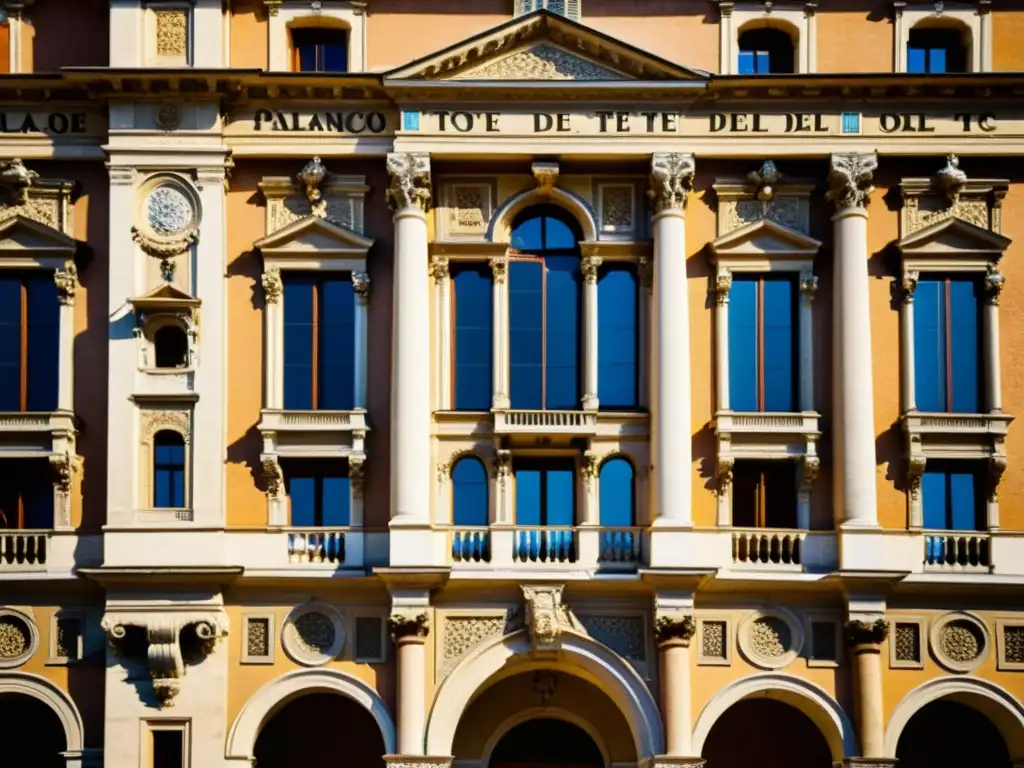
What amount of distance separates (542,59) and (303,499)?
1002 centimetres

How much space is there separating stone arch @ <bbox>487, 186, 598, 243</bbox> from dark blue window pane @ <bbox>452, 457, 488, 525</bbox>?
4564 millimetres

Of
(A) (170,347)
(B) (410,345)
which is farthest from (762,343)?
(A) (170,347)

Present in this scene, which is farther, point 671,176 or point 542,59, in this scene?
point 542,59

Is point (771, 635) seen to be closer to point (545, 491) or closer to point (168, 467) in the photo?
point (545, 491)

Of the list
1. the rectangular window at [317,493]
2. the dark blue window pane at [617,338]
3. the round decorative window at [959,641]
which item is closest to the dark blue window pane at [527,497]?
the dark blue window pane at [617,338]

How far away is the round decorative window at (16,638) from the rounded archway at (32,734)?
2094mm

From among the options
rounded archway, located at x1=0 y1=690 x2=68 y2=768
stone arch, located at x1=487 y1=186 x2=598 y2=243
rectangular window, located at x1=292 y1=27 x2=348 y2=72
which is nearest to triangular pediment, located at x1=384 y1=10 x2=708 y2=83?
rectangular window, located at x1=292 y1=27 x2=348 y2=72

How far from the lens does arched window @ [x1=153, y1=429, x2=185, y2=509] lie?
35781mm

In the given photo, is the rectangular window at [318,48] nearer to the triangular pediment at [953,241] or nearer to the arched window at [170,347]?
the arched window at [170,347]

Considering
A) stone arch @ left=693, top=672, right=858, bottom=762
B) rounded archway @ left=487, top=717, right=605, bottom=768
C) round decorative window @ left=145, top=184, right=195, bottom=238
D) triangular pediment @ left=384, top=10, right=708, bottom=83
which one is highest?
triangular pediment @ left=384, top=10, right=708, bottom=83

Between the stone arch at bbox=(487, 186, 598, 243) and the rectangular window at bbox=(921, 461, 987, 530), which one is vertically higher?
the stone arch at bbox=(487, 186, 598, 243)

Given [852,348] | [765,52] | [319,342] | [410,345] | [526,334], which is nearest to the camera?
[410,345]

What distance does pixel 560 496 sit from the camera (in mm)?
36406

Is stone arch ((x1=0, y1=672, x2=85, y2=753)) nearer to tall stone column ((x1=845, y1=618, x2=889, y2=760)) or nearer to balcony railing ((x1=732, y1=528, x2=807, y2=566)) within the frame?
balcony railing ((x1=732, y1=528, x2=807, y2=566))
